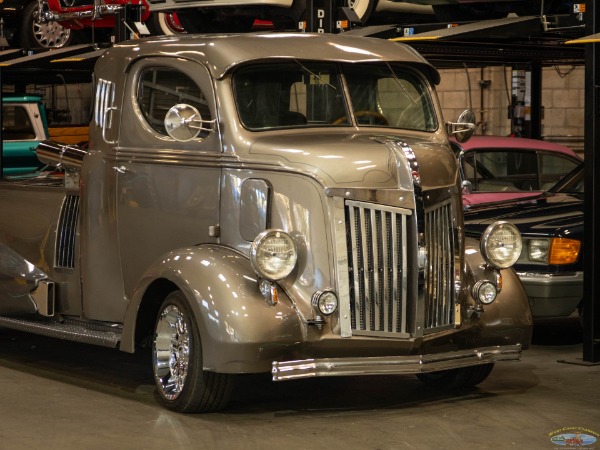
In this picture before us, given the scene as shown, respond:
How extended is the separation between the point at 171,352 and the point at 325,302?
1025mm

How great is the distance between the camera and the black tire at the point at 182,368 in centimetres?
723

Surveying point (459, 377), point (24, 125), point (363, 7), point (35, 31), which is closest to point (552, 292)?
point (459, 377)

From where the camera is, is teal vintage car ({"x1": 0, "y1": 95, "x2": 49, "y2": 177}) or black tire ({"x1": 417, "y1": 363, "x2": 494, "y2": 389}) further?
teal vintage car ({"x1": 0, "y1": 95, "x2": 49, "y2": 177})

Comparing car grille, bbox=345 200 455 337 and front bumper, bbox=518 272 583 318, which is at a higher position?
car grille, bbox=345 200 455 337

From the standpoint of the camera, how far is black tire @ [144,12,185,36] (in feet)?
48.1

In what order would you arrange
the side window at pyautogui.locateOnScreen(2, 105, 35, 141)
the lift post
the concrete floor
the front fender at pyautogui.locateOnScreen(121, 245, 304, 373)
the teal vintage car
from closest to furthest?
1. the concrete floor
2. the front fender at pyautogui.locateOnScreen(121, 245, 304, 373)
3. the lift post
4. the teal vintage car
5. the side window at pyautogui.locateOnScreen(2, 105, 35, 141)

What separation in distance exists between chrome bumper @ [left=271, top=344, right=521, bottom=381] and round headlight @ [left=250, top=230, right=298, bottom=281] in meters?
0.49

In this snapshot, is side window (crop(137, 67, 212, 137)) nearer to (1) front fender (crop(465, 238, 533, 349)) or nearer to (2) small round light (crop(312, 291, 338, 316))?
(2) small round light (crop(312, 291, 338, 316))

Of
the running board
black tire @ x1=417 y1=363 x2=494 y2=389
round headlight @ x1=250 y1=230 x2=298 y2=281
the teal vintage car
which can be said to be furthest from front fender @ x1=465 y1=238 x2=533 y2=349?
the teal vintage car

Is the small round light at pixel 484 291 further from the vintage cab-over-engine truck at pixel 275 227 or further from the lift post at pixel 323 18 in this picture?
the lift post at pixel 323 18

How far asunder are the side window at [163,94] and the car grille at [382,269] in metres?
1.25

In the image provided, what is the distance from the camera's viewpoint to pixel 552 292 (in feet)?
31.3

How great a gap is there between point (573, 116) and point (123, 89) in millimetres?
17526

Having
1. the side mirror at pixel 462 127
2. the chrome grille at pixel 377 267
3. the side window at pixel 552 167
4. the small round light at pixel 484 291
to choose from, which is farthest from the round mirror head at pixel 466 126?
the side window at pixel 552 167
